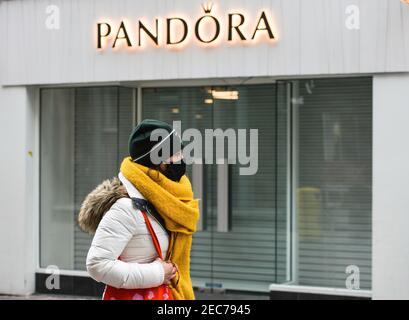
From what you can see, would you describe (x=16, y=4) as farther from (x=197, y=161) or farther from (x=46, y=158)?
(x=197, y=161)

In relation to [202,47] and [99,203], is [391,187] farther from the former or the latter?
[99,203]

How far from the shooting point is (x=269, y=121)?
10148 mm

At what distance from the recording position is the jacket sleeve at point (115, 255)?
4.09 m

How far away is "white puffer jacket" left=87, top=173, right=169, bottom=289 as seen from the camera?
13.4ft

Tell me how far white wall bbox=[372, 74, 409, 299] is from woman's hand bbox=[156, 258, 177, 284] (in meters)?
5.01

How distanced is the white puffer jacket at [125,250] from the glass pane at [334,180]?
566cm

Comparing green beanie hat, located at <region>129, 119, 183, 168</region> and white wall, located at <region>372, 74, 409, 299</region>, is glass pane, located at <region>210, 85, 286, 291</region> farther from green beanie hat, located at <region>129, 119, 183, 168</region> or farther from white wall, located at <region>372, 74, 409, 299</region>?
green beanie hat, located at <region>129, 119, 183, 168</region>

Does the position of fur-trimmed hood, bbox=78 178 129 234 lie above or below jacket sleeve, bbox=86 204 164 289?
above

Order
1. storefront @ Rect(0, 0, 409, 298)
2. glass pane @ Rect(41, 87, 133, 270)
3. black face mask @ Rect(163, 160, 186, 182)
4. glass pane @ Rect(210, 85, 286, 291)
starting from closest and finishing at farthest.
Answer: black face mask @ Rect(163, 160, 186, 182) → storefront @ Rect(0, 0, 409, 298) → glass pane @ Rect(210, 85, 286, 291) → glass pane @ Rect(41, 87, 133, 270)

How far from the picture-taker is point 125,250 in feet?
13.8

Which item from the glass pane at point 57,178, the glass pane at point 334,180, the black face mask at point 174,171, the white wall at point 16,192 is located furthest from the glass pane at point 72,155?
the black face mask at point 174,171

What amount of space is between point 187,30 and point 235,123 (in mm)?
1411

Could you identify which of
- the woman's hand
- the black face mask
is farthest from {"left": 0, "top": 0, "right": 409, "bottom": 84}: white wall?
the woman's hand

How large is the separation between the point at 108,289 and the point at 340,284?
Result: 5.76 m
